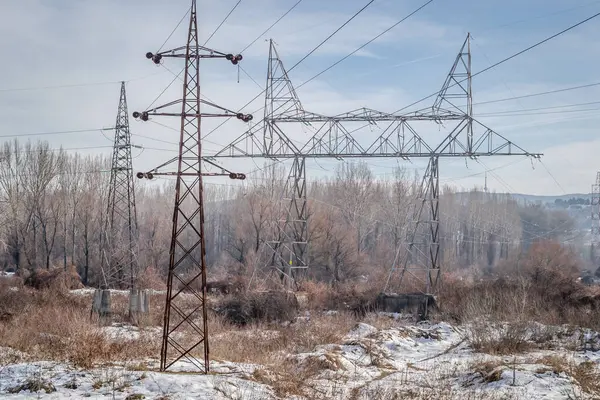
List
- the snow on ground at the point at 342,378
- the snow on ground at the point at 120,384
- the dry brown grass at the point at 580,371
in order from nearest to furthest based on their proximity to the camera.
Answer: the snow on ground at the point at 120,384 → the snow on ground at the point at 342,378 → the dry brown grass at the point at 580,371

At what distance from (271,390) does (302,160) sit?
19139mm

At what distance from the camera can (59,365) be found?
39.3ft

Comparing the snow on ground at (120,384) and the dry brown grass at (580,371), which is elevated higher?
the snow on ground at (120,384)

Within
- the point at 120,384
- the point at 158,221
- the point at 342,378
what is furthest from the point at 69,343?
the point at 158,221

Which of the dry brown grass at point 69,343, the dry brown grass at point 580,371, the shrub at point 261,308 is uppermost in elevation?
the dry brown grass at point 69,343

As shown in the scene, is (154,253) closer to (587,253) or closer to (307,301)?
(307,301)

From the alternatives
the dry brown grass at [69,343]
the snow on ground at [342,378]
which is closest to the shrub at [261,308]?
the dry brown grass at [69,343]

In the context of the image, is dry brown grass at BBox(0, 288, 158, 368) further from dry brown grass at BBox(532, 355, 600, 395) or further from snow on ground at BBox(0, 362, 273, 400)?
dry brown grass at BBox(532, 355, 600, 395)

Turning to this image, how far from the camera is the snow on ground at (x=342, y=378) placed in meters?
10.5

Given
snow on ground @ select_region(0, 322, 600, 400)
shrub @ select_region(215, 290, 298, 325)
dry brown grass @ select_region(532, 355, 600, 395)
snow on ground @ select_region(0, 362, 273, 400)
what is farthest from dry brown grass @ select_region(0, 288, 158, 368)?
shrub @ select_region(215, 290, 298, 325)

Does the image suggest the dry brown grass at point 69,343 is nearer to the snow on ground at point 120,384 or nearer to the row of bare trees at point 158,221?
the snow on ground at point 120,384

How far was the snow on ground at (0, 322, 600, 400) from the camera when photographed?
10477mm

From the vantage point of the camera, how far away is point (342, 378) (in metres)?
A: 13.7

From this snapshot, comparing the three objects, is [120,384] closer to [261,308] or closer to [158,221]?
[261,308]
